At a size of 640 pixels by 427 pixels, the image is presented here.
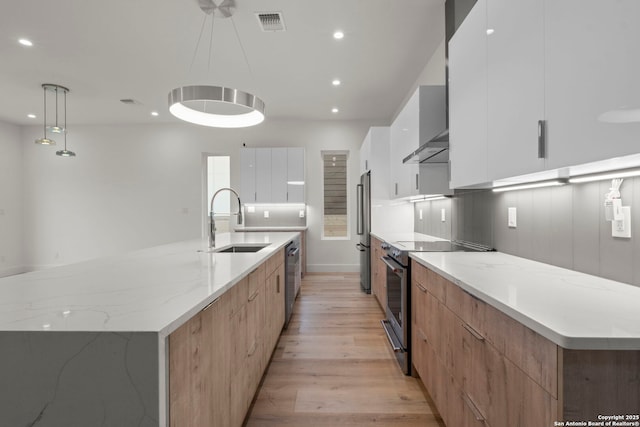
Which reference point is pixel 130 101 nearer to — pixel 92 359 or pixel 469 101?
pixel 469 101

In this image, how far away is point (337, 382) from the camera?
7.32 feet

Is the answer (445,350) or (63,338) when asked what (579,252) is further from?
(63,338)

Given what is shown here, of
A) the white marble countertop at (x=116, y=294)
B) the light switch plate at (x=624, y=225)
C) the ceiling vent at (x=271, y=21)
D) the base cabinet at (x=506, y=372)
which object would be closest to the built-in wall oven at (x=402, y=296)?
the base cabinet at (x=506, y=372)

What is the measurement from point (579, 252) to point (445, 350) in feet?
2.51

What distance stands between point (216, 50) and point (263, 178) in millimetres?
2826

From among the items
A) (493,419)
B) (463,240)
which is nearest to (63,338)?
(493,419)

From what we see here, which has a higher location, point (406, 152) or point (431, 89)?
point (431, 89)

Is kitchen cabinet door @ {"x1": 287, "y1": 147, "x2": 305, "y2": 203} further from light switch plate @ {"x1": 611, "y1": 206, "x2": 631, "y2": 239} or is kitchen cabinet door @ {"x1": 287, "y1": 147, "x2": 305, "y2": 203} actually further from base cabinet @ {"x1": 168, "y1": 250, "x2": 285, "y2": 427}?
light switch plate @ {"x1": 611, "y1": 206, "x2": 631, "y2": 239}

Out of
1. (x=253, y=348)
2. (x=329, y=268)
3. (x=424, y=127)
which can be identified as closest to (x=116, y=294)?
(x=253, y=348)

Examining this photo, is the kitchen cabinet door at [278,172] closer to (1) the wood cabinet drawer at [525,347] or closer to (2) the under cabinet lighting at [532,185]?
(2) the under cabinet lighting at [532,185]

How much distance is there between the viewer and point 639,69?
821 millimetres

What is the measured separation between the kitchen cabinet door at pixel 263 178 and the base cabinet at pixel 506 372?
463 cm

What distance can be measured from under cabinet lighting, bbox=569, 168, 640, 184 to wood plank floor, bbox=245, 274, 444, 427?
146cm

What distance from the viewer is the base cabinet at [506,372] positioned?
0.79 meters
